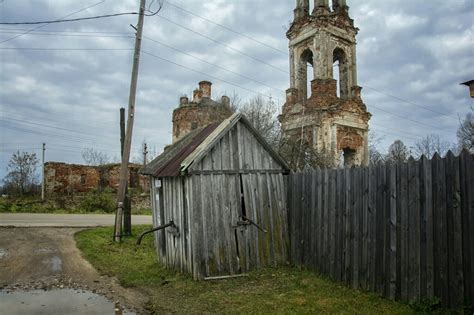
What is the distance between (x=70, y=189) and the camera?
3028 cm

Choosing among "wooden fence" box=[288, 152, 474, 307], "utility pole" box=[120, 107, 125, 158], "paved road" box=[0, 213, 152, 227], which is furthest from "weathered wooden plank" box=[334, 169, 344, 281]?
"paved road" box=[0, 213, 152, 227]

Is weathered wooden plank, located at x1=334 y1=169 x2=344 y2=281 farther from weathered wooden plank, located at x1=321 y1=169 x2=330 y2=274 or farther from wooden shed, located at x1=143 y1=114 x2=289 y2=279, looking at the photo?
wooden shed, located at x1=143 y1=114 x2=289 y2=279

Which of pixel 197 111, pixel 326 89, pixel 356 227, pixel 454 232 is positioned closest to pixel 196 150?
pixel 356 227

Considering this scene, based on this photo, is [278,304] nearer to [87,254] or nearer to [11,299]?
[11,299]

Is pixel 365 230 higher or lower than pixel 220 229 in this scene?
higher

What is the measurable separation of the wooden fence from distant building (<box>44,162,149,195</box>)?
26.1 meters

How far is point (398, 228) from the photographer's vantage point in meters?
6.01

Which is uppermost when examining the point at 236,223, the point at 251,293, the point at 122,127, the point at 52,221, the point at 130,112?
the point at 130,112

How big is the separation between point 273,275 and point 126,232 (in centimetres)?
880

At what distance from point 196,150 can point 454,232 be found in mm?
5206

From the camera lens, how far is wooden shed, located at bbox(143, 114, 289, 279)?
314 inches

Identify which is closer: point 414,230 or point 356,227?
point 414,230

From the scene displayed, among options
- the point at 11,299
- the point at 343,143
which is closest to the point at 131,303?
the point at 11,299

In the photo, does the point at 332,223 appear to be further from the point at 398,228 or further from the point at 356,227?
the point at 398,228
